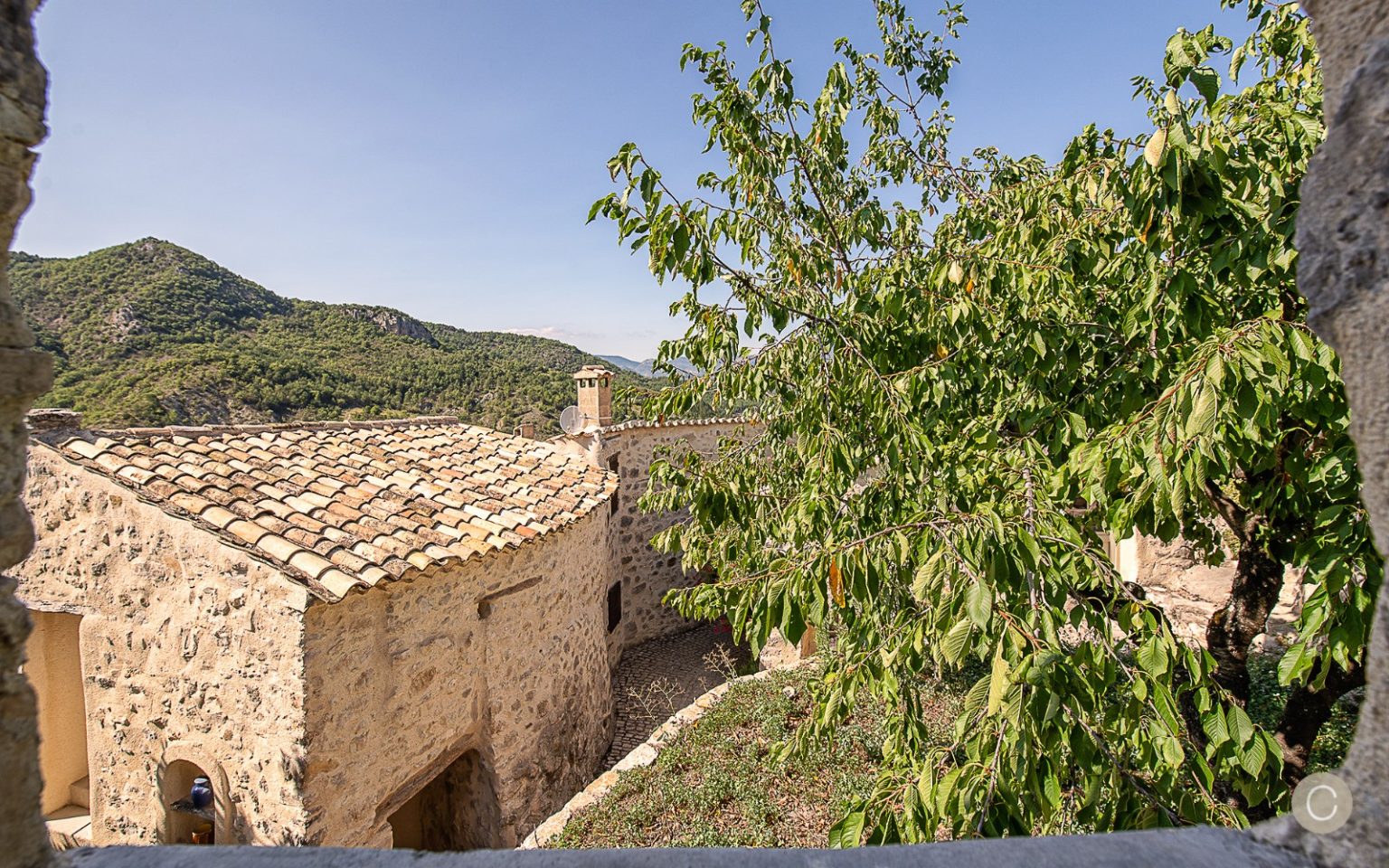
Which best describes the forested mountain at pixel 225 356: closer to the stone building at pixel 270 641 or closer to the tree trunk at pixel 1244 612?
the stone building at pixel 270 641

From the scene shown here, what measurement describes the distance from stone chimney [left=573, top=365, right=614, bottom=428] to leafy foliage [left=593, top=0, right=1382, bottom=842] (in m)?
6.55

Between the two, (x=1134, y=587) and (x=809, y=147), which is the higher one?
(x=809, y=147)

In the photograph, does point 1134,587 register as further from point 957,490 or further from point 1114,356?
point 1114,356

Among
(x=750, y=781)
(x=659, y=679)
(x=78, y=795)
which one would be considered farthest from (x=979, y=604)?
(x=659, y=679)

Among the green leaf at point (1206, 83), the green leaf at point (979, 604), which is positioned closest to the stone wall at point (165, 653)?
the green leaf at point (979, 604)

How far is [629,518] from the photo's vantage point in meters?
11.7

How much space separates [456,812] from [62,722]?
3.68 metres

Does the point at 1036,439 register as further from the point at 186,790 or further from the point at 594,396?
the point at 594,396

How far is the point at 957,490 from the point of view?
271cm

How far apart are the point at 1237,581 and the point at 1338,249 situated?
13.0 ft

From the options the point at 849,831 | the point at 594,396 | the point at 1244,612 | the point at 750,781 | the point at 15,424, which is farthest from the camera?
the point at 594,396

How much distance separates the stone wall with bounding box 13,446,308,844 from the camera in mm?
A: 4043

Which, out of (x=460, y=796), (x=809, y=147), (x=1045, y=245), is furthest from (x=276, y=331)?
(x=1045, y=245)

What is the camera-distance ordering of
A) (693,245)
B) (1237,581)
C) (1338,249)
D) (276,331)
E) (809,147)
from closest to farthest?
(1338,249) < (693,245) < (1237,581) < (809,147) < (276,331)
